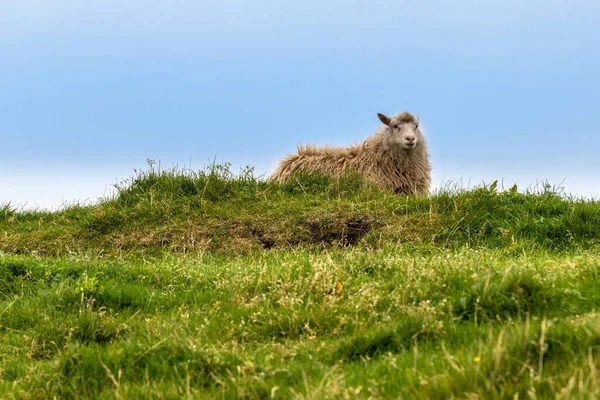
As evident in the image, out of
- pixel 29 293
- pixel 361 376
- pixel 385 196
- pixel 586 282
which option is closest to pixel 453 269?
pixel 586 282

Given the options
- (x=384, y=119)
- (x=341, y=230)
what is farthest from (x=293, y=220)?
(x=384, y=119)

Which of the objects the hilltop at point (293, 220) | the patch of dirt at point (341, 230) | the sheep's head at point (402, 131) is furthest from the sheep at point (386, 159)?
the patch of dirt at point (341, 230)

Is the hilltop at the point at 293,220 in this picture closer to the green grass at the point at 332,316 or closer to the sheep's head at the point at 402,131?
the green grass at the point at 332,316

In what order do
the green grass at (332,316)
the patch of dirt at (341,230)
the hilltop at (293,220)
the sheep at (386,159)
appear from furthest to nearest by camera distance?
the sheep at (386,159), the patch of dirt at (341,230), the hilltop at (293,220), the green grass at (332,316)

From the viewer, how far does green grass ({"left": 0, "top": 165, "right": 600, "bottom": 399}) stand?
3.99 m

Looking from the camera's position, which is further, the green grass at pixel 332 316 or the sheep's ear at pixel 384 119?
the sheep's ear at pixel 384 119

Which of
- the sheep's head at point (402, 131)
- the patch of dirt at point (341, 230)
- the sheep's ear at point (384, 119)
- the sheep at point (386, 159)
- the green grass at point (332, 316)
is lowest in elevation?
the green grass at point (332, 316)

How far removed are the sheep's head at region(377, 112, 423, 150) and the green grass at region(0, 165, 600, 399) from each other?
4.65 meters

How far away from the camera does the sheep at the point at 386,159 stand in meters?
16.9

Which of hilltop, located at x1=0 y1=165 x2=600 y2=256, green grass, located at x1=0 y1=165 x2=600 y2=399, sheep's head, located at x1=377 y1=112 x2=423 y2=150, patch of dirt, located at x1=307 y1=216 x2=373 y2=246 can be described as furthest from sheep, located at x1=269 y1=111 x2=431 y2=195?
green grass, located at x1=0 y1=165 x2=600 y2=399

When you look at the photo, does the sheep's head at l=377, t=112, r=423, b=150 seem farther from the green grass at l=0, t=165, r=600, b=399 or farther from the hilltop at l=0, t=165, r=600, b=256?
the green grass at l=0, t=165, r=600, b=399

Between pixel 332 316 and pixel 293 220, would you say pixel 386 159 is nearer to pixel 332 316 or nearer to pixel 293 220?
pixel 293 220

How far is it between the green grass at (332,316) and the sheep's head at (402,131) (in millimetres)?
4649

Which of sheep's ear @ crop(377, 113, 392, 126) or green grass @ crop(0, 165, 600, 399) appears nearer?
green grass @ crop(0, 165, 600, 399)
